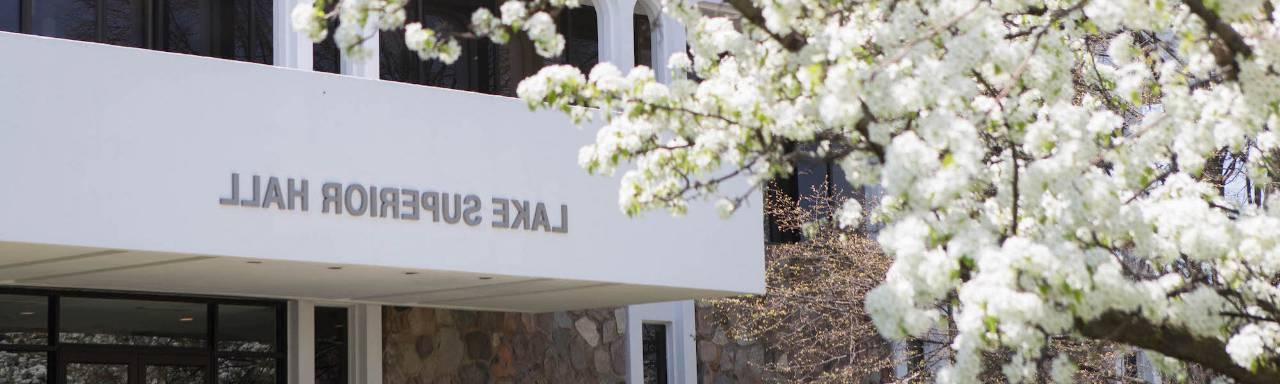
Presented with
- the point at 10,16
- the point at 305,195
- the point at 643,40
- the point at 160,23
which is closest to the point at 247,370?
the point at 160,23

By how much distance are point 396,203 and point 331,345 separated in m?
Result: 4.31

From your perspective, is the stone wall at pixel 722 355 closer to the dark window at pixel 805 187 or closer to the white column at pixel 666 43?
the dark window at pixel 805 187

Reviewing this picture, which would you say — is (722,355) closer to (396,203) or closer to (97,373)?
(97,373)

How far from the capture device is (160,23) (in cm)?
1531

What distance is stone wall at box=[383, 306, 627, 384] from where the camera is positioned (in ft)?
57.4

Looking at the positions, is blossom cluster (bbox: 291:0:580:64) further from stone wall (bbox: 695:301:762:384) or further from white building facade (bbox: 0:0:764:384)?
stone wall (bbox: 695:301:762:384)

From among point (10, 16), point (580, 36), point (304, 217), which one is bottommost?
point (304, 217)

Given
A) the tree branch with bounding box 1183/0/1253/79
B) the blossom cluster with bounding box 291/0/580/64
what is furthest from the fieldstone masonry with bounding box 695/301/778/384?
the tree branch with bounding box 1183/0/1253/79

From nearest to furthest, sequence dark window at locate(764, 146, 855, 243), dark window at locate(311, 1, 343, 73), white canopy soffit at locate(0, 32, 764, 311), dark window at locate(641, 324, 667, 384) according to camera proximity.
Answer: white canopy soffit at locate(0, 32, 764, 311) → dark window at locate(311, 1, 343, 73) → dark window at locate(641, 324, 667, 384) → dark window at locate(764, 146, 855, 243)

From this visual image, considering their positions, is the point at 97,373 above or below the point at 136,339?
below

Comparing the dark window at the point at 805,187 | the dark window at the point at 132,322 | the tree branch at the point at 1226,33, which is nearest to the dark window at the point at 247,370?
the dark window at the point at 132,322

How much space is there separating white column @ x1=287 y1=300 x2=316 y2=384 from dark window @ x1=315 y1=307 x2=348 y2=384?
0.46 metres

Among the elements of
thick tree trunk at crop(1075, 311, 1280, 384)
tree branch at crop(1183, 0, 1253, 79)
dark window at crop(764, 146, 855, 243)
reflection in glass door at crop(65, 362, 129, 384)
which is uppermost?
dark window at crop(764, 146, 855, 243)

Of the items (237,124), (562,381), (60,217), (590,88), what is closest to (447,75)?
(562,381)
